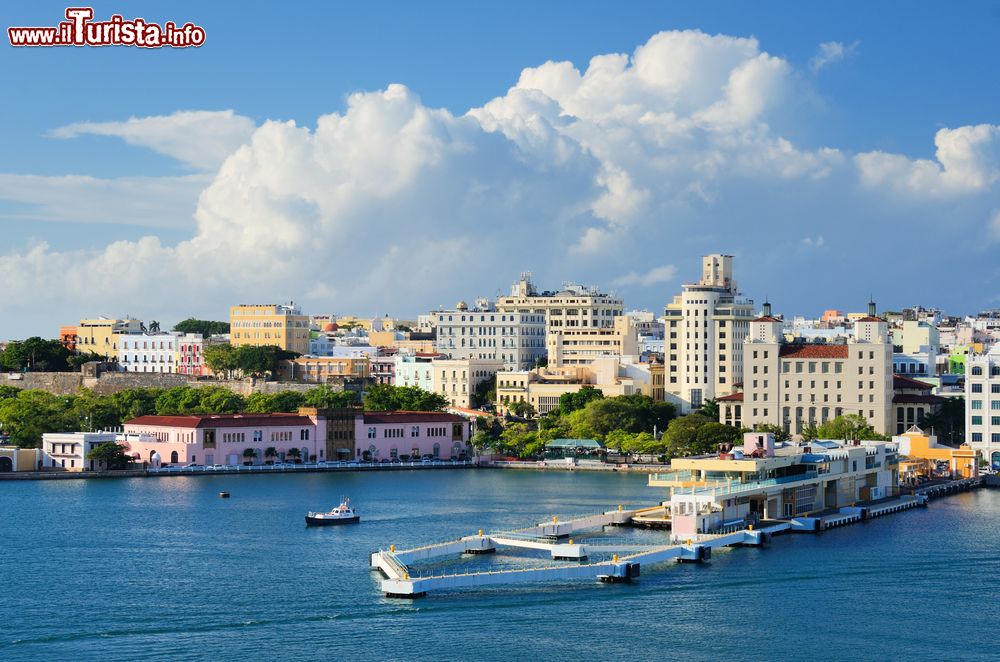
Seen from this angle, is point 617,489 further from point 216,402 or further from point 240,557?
point 216,402

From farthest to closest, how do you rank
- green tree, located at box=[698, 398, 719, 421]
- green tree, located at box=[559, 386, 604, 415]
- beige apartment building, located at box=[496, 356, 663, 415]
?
1. beige apartment building, located at box=[496, 356, 663, 415]
2. green tree, located at box=[559, 386, 604, 415]
3. green tree, located at box=[698, 398, 719, 421]

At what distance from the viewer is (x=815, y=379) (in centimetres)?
6406

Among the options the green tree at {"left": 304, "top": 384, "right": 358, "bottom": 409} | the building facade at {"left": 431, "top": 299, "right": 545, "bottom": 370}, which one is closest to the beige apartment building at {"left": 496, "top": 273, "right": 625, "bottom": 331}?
the building facade at {"left": 431, "top": 299, "right": 545, "bottom": 370}

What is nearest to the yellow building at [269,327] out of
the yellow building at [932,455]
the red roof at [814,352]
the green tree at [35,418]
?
the green tree at [35,418]

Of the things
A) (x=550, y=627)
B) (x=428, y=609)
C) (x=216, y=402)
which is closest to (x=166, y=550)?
(x=428, y=609)

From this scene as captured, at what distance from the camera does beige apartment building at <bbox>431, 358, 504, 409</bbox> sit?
8050cm

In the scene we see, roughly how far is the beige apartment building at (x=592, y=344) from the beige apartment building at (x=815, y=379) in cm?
1983

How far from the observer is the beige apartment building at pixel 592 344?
85.8 meters

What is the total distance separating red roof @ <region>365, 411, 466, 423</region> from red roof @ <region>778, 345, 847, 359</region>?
13.6 m

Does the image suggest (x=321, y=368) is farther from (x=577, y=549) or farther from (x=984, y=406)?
(x=577, y=549)

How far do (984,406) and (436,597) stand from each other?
33.6 metres

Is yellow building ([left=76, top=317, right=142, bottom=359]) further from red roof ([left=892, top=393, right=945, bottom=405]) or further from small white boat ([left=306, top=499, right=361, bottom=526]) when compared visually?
small white boat ([left=306, top=499, right=361, bottom=526])

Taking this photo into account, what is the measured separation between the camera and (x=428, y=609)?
96.7 ft

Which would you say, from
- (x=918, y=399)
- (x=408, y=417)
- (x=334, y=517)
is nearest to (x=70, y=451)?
(x=408, y=417)
